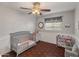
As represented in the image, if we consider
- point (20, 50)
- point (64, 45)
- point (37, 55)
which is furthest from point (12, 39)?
point (64, 45)

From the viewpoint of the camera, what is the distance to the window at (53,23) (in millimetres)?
716

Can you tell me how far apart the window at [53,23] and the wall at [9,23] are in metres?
0.23

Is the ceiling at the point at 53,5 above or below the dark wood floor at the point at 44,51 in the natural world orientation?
above

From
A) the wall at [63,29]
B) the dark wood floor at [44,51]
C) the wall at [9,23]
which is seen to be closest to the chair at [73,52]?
the dark wood floor at [44,51]

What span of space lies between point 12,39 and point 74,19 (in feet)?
2.22

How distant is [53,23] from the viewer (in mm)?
743

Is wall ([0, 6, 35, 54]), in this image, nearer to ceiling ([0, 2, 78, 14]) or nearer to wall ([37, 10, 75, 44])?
ceiling ([0, 2, 78, 14])

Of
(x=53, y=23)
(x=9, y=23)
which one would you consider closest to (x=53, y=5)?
(x=53, y=23)

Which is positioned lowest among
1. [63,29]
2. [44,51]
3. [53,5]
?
[44,51]

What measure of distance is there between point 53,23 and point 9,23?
46 centimetres

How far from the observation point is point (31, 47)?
2.77 ft

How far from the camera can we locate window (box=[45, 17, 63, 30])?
0.72 m

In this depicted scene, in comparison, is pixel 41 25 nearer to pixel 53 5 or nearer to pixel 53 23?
pixel 53 23

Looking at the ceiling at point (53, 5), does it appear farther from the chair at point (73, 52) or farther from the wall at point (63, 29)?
the chair at point (73, 52)
